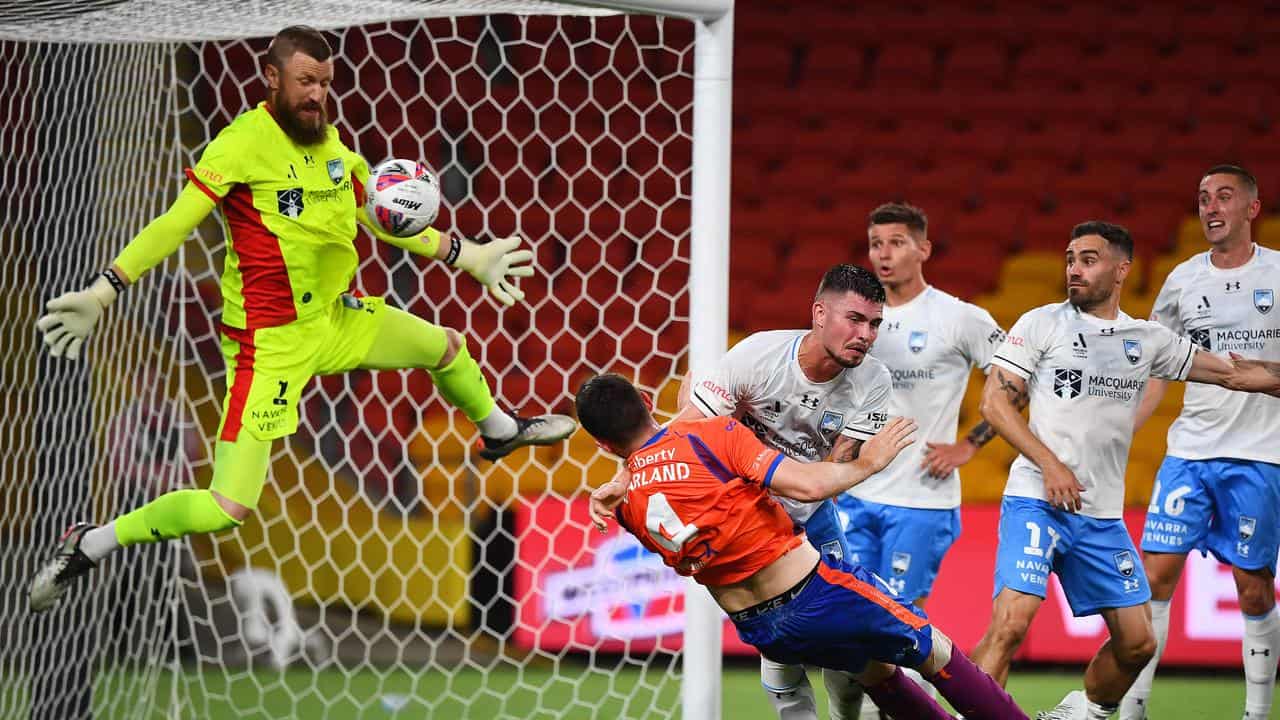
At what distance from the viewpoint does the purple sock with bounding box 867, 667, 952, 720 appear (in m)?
3.75

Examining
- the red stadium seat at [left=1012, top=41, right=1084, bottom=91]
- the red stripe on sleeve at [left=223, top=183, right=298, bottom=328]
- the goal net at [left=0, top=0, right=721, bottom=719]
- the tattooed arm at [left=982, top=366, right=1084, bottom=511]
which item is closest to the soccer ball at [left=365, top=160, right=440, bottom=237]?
the red stripe on sleeve at [left=223, top=183, right=298, bottom=328]

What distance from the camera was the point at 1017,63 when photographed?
8578mm

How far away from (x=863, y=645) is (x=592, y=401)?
96 cm

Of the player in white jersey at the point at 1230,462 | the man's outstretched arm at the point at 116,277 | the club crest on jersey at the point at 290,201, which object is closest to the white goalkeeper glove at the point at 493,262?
the club crest on jersey at the point at 290,201

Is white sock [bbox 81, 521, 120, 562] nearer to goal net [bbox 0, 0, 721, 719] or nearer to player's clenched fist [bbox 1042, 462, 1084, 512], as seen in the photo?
goal net [bbox 0, 0, 721, 719]

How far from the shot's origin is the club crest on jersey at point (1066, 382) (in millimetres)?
4340

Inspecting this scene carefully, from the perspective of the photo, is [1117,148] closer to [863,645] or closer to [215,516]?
[863,645]

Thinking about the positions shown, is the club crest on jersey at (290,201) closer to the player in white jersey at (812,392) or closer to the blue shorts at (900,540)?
the player in white jersey at (812,392)

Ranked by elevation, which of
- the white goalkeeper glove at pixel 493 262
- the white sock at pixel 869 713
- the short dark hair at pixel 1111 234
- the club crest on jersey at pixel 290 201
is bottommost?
the white sock at pixel 869 713

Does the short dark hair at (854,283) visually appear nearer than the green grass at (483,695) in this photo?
Yes

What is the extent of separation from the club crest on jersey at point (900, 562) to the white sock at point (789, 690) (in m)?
0.67

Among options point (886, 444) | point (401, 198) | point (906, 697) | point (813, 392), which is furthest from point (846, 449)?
point (401, 198)

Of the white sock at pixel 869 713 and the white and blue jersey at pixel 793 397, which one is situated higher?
the white and blue jersey at pixel 793 397

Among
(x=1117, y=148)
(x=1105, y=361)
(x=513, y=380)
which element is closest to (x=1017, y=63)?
(x=1117, y=148)
